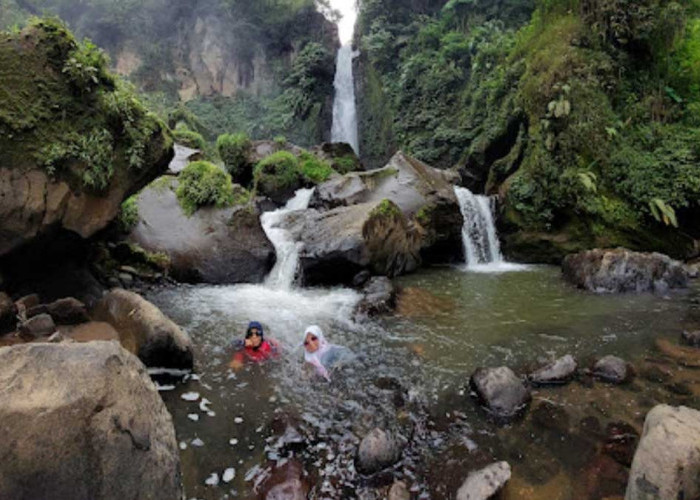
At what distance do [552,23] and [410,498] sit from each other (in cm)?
1709

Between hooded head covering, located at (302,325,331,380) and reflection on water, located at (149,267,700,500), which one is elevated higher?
hooded head covering, located at (302,325,331,380)

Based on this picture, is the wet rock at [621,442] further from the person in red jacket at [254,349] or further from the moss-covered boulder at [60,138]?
the moss-covered boulder at [60,138]

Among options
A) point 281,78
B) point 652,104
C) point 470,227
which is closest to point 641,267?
point 470,227

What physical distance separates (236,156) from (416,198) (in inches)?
408

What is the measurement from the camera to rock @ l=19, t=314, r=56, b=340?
5.84 meters

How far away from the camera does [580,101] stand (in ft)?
45.5

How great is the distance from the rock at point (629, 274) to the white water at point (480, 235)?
2.88m

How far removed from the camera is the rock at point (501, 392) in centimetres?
497

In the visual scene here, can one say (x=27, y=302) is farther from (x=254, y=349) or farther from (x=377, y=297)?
(x=377, y=297)

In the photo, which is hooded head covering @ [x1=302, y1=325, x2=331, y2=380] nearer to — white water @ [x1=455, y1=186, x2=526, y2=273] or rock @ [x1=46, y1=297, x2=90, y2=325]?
rock @ [x1=46, y1=297, x2=90, y2=325]

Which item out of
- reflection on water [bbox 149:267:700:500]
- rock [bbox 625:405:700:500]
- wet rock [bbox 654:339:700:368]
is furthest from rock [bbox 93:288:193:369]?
wet rock [bbox 654:339:700:368]

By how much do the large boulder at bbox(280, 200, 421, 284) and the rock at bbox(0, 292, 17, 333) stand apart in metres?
5.78

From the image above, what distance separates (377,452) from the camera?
4074mm

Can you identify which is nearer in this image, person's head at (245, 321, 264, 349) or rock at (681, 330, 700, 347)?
person's head at (245, 321, 264, 349)
